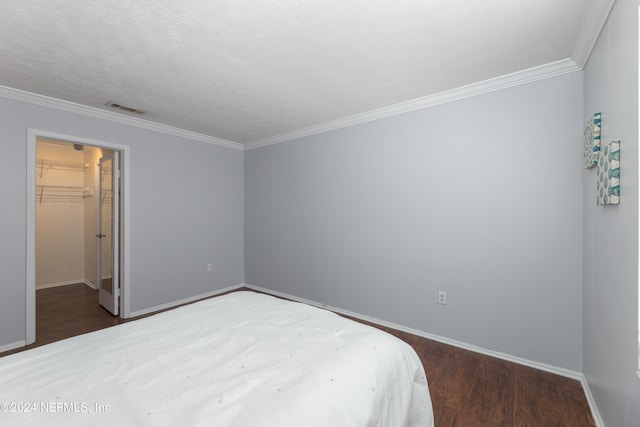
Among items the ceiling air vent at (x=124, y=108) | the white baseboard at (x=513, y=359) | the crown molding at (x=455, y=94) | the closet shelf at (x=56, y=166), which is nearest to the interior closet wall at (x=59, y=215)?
the closet shelf at (x=56, y=166)

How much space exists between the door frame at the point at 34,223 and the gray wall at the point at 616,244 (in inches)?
170

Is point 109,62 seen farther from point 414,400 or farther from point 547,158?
point 547,158

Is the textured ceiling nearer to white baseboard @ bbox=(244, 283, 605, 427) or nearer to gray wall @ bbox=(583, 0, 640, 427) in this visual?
gray wall @ bbox=(583, 0, 640, 427)

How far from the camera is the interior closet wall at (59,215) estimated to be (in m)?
4.94

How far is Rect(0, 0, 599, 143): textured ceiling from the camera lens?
65.3 inches

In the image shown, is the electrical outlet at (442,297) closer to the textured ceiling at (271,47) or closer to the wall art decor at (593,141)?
the wall art decor at (593,141)

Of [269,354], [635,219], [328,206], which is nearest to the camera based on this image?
[635,219]

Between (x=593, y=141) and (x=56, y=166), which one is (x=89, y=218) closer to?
(x=56, y=166)

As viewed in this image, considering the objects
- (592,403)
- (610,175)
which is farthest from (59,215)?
(592,403)

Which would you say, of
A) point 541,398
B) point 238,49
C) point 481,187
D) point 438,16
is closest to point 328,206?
point 481,187

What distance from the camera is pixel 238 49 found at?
2049mm

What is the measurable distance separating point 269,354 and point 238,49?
197cm

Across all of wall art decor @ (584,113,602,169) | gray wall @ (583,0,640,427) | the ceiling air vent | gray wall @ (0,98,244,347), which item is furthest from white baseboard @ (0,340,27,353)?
wall art decor @ (584,113,602,169)

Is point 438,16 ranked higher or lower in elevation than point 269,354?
higher
